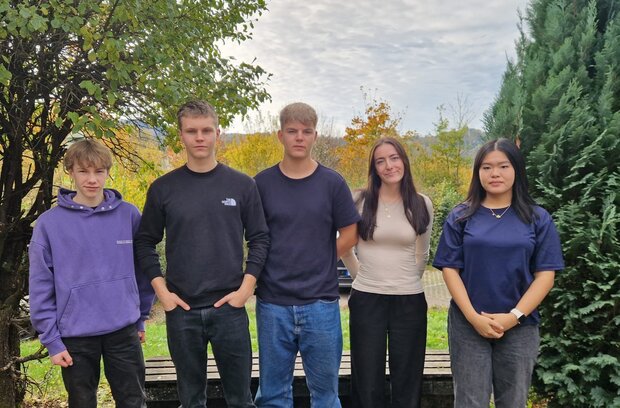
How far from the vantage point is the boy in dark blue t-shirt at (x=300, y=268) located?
2.87 metres

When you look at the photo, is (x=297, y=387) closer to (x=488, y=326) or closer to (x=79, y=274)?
(x=488, y=326)

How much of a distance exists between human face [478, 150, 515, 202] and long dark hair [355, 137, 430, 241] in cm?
44

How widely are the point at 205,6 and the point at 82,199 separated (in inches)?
70.6

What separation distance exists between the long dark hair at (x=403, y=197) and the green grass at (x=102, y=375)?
284cm

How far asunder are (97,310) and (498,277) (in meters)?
2.23

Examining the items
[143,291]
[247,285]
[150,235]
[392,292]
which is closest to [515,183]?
[392,292]

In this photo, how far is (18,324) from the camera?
142 inches

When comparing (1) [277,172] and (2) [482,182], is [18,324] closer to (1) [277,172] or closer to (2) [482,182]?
(1) [277,172]

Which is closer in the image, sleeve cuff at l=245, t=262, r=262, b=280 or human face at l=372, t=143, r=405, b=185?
sleeve cuff at l=245, t=262, r=262, b=280

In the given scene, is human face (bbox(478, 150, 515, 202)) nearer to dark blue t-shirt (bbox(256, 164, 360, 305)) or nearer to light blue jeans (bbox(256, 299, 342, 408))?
dark blue t-shirt (bbox(256, 164, 360, 305))

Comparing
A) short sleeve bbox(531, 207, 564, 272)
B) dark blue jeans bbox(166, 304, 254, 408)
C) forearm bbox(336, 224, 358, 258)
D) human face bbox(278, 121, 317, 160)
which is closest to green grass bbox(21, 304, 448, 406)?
dark blue jeans bbox(166, 304, 254, 408)

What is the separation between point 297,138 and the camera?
9.48 ft

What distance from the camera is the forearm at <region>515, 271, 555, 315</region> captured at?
2.65 m

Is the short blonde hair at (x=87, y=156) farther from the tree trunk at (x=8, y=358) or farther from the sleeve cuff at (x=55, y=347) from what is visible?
the tree trunk at (x=8, y=358)
